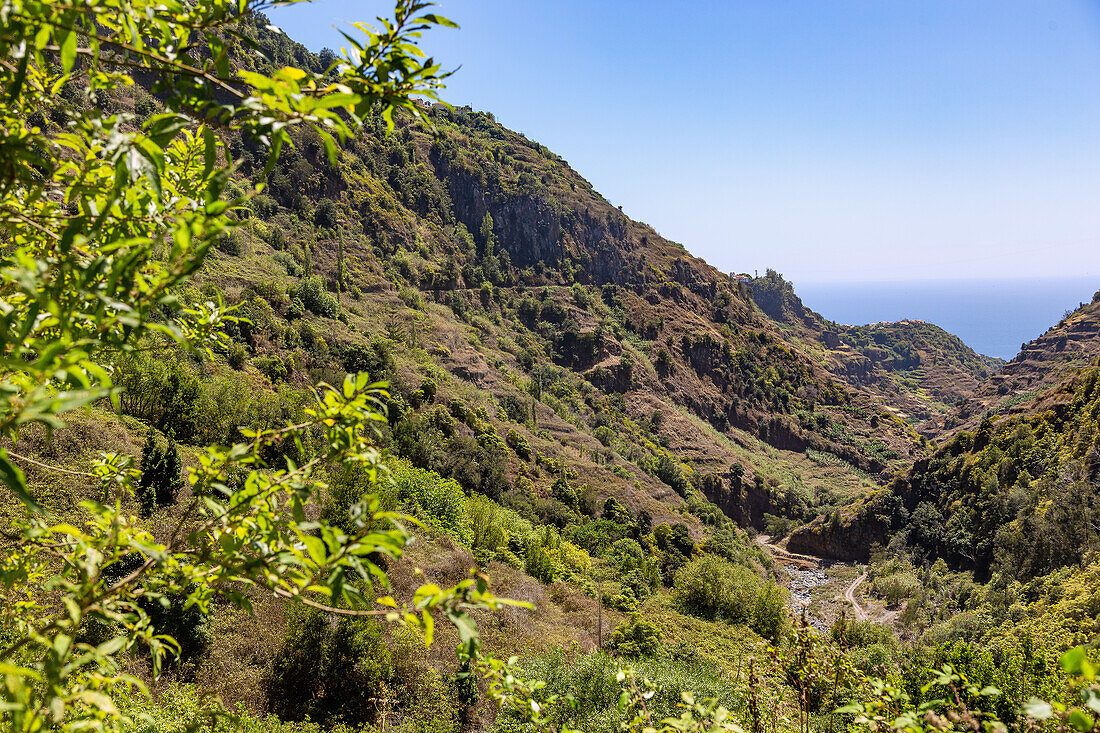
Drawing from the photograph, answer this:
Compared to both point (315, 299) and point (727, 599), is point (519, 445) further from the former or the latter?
point (727, 599)

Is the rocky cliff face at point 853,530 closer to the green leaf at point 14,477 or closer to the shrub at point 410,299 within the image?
the shrub at point 410,299

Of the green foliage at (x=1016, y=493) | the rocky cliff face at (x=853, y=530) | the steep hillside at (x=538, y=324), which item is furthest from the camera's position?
the rocky cliff face at (x=853, y=530)

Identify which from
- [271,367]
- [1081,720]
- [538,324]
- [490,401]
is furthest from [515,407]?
[1081,720]

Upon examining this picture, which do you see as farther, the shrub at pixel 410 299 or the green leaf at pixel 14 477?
the shrub at pixel 410 299

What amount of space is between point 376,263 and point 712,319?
53.4 metres

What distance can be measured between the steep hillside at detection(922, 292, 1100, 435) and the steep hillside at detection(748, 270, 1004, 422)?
15671mm

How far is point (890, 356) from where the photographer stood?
5236 inches

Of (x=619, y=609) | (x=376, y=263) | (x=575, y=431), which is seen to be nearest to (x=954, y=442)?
(x=575, y=431)

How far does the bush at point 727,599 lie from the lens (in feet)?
67.7

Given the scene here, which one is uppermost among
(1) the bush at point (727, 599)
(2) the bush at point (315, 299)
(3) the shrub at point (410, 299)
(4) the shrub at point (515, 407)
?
(3) the shrub at point (410, 299)

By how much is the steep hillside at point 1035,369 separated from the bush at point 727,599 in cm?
7212

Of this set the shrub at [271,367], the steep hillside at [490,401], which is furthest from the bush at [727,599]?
the shrub at [271,367]

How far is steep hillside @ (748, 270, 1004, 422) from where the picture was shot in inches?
4373

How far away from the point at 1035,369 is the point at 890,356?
2085 inches
